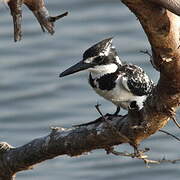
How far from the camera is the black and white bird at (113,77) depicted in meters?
5.59

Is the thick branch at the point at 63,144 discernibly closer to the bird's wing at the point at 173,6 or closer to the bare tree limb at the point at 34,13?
the bare tree limb at the point at 34,13

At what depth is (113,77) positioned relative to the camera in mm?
5699

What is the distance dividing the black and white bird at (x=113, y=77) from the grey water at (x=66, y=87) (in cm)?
199

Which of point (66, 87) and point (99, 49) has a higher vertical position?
point (99, 49)

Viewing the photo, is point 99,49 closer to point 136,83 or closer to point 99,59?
point 99,59

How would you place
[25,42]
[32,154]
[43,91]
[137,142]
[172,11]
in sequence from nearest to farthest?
[172,11] → [137,142] → [32,154] → [43,91] → [25,42]

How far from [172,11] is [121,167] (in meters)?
4.97

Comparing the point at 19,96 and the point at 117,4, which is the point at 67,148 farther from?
the point at 117,4

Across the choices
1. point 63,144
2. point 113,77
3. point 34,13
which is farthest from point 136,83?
point 34,13

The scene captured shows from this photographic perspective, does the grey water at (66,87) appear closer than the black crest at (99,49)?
No

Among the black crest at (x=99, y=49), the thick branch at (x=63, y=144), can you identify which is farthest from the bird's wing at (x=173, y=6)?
the black crest at (x=99, y=49)

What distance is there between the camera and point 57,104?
27.7 ft

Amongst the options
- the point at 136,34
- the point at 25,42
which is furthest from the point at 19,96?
the point at 136,34

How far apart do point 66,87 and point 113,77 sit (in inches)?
112
